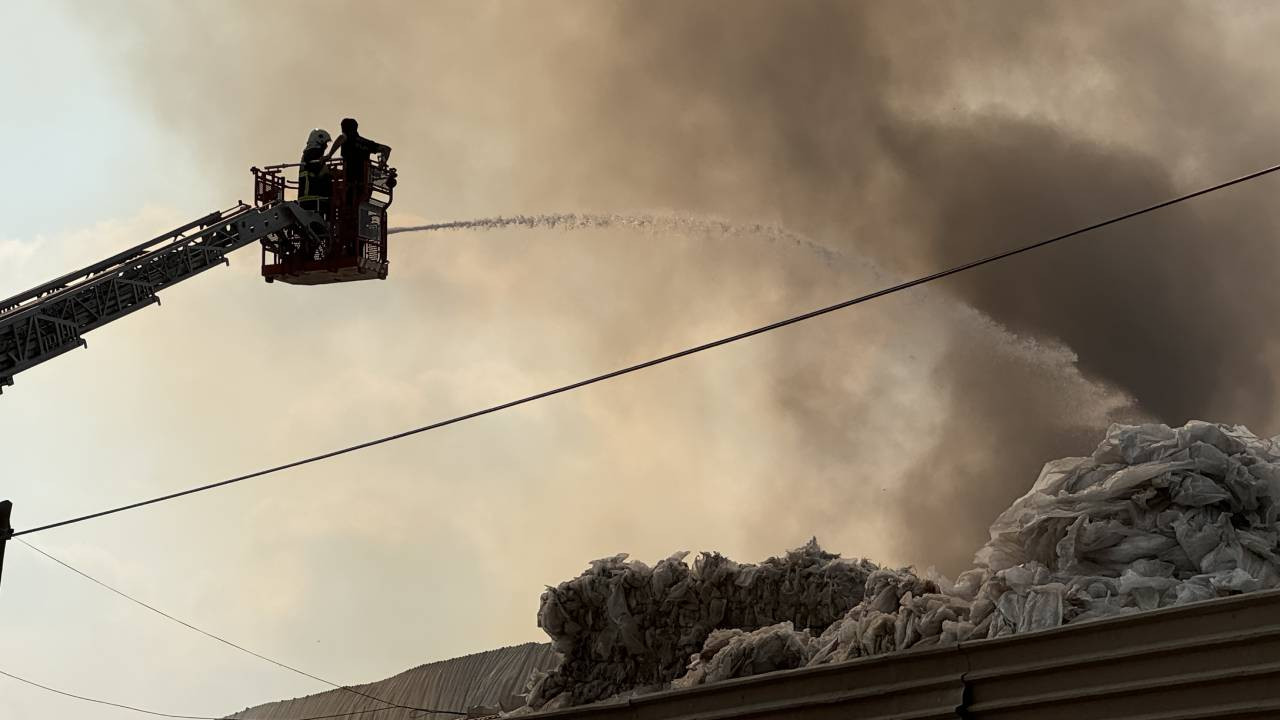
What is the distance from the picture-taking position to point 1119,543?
34.5ft

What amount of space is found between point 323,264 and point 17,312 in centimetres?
466

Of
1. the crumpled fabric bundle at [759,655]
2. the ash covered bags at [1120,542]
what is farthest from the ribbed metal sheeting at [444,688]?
the ash covered bags at [1120,542]

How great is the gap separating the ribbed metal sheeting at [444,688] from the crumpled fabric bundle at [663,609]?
637cm

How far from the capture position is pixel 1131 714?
8578 millimetres

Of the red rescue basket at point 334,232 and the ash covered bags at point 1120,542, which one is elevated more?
the red rescue basket at point 334,232

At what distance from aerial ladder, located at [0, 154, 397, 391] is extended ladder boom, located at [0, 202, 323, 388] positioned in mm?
12

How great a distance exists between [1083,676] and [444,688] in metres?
20.0

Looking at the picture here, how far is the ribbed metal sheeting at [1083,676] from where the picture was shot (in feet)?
26.8

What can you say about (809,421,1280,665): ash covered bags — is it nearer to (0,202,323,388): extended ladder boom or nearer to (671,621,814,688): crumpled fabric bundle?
(671,621,814,688): crumpled fabric bundle

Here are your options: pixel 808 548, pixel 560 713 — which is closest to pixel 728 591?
pixel 808 548

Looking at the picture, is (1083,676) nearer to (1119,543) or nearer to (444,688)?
(1119,543)

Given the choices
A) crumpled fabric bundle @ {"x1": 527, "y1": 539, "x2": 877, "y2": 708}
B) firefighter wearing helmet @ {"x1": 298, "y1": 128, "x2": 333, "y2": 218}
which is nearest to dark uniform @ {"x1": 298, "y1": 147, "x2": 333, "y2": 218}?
firefighter wearing helmet @ {"x1": 298, "y1": 128, "x2": 333, "y2": 218}

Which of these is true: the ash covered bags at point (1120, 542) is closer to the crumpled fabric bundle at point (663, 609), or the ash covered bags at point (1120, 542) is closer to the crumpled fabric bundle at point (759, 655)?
the crumpled fabric bundle at point (759, 655)

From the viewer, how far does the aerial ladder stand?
16094 millimetres
